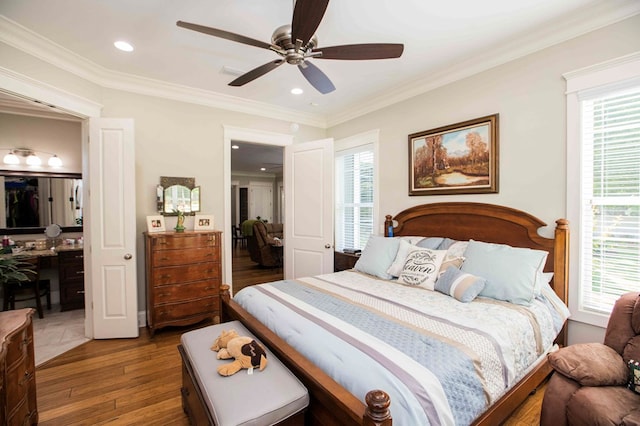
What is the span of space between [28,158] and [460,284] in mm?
5480

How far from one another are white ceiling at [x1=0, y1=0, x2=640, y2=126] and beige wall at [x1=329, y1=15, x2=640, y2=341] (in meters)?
0.11

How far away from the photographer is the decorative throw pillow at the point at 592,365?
4.83 ft

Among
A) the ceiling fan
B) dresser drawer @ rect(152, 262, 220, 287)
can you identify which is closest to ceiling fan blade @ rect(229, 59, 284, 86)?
the ceiling fan

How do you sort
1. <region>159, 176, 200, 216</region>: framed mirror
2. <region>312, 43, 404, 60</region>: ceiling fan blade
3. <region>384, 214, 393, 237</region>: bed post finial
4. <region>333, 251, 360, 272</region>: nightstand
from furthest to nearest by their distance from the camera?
<region>333, 251, 360, 272</region>: nightstand
<region>384, 214, 393, 237</region>: bed post finial
<region>159, 176, 200, 216</region>: framed mirror
<region>312, 43, 404, 60</region>: ceiling fan blade

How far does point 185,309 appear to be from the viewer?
131 inches

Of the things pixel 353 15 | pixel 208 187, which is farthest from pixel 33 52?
pixel 353 15

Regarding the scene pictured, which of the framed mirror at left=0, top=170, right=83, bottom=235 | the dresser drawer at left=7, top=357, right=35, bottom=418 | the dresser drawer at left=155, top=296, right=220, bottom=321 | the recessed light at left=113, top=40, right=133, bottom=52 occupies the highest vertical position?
the recessed light at left=113, top=40, right=133, bottom=52

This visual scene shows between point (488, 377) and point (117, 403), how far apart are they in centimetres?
244

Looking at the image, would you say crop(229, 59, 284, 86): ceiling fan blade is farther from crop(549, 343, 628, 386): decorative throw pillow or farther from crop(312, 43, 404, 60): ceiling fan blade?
crop(549, 343, 628, 386): decorative throw pillow

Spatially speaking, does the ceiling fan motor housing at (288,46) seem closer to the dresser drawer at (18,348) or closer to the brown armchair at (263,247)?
the dresser drawer at (18,348)

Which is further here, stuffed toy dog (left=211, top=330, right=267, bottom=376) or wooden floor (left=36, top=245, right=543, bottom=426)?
wooden floor (left=36, top=245, right=543, bottom=426)

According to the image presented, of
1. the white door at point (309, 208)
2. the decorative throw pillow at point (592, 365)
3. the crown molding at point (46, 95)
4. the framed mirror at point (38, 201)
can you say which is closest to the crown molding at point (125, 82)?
the crown molding at point (46, 95)

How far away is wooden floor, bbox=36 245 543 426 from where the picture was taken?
197cm

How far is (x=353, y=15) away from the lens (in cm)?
222
